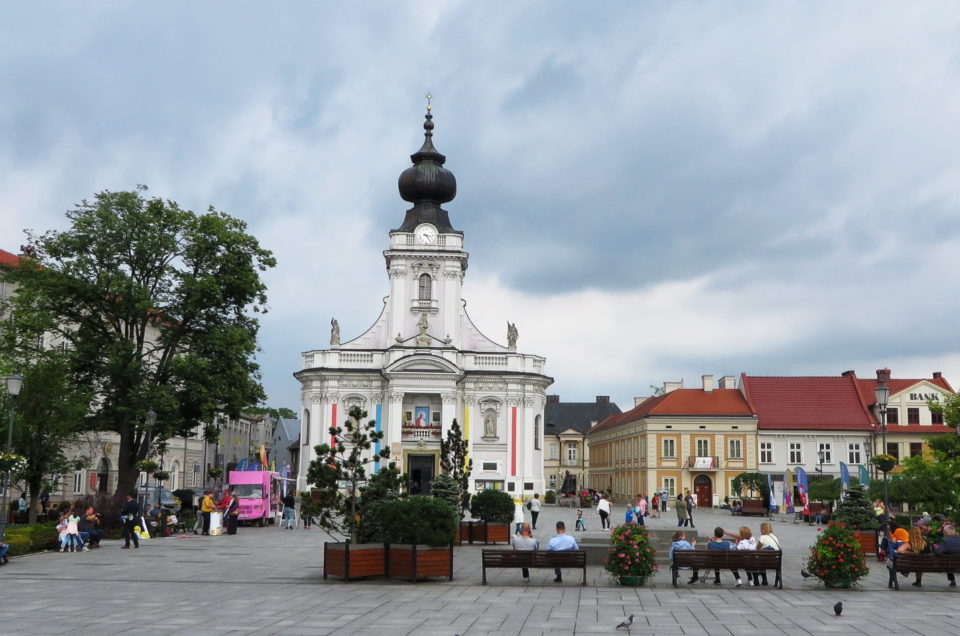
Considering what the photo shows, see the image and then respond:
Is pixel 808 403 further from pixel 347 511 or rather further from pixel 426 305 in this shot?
pixel 347 511

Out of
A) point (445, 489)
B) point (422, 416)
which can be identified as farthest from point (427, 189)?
point (445, 489)

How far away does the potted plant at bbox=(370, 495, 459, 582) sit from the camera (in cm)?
1856

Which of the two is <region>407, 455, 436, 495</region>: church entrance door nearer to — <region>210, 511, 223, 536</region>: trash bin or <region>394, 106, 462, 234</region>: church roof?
<region>394, 106, 462, 234</region>: church roof

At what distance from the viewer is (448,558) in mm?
18828

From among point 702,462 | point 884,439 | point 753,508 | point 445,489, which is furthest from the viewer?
point 702,462

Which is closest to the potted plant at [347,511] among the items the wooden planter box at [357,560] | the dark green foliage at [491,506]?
the wooden planter box at [357,560]

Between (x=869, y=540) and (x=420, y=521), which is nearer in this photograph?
(x=420, y=521)

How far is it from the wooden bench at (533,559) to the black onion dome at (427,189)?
49.6 meters

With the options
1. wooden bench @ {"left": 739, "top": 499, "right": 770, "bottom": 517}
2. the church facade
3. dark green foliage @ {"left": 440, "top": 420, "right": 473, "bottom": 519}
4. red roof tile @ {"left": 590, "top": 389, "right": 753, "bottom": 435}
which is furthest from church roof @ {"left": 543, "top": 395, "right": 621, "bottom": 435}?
dark green foliage @ {"left": 440, "top": 420, "right": 473, "bottom": 519}

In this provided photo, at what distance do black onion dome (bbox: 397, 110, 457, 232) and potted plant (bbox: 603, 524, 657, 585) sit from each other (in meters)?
50.0

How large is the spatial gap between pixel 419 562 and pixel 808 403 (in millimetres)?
59483

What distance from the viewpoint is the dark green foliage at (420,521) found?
19094 millimetres

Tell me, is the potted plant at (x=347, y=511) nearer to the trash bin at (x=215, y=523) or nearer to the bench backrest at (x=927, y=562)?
the bench backrest at (x=927, y=562)

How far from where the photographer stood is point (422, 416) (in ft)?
209
